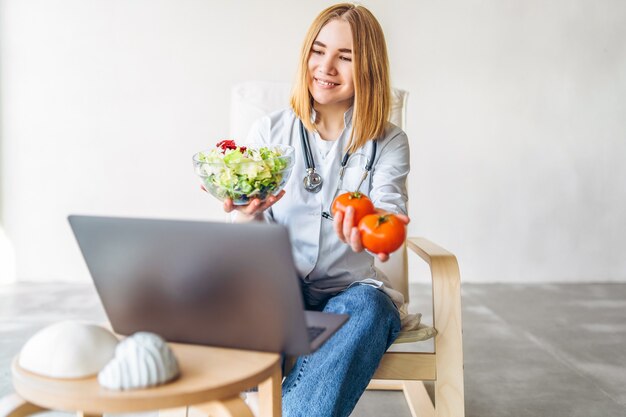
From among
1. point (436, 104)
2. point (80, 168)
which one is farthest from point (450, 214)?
point (80, 168)

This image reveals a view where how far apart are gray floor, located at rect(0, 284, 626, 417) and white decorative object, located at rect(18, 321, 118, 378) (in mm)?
1294

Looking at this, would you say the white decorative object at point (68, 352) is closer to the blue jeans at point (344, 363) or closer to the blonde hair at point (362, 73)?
the blue jeans at point (344, 363)

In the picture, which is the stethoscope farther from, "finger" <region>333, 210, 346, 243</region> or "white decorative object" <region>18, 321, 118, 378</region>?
"white decorative object" <region>18, 321, 118, 378</region>

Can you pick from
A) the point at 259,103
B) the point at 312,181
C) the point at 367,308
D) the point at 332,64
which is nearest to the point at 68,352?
the point at 367,308

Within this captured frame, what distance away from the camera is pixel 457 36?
3775mm

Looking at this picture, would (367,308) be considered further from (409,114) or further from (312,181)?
(409,114)

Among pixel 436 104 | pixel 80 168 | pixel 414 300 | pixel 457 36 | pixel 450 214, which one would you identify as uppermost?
pixel 457 36

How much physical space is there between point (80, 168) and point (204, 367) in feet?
10.2

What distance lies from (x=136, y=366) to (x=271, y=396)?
24cm

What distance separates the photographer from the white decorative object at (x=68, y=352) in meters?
0.85

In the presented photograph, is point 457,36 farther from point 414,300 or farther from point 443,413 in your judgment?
point 443,413

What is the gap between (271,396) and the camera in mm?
996

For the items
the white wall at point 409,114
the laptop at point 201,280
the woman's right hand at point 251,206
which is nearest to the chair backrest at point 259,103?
the woman's right hand at point 251,206

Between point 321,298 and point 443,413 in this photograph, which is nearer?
point 443,413
